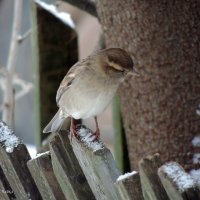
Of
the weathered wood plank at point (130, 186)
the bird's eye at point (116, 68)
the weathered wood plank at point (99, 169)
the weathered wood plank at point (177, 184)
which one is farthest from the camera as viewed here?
the bird's eye at point (116, 68)

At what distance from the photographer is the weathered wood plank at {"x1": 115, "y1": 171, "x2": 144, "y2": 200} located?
2.31 meters

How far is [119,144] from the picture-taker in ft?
15.0

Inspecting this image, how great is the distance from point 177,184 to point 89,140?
60 cm

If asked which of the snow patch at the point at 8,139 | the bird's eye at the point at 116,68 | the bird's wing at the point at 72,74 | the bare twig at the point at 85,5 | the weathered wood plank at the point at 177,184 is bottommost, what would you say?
the weathered wood plank at the point at 177,184

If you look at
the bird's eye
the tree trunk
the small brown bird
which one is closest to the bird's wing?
the small brown bird

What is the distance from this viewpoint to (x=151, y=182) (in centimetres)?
227

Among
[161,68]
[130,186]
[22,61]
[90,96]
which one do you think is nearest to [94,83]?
[90,96]

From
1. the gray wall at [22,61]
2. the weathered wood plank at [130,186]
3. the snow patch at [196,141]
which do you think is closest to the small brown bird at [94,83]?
the snow patch at [196,141]

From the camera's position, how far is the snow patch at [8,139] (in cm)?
288

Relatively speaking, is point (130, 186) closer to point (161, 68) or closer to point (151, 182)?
point (151, 182)

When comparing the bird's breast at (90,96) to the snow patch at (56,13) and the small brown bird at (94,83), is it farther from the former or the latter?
the snow patch at (56,13)

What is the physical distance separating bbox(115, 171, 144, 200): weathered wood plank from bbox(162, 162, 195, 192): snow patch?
0.16 meters

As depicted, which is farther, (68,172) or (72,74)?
(72,74)

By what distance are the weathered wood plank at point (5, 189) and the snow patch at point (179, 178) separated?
1.01 meters
